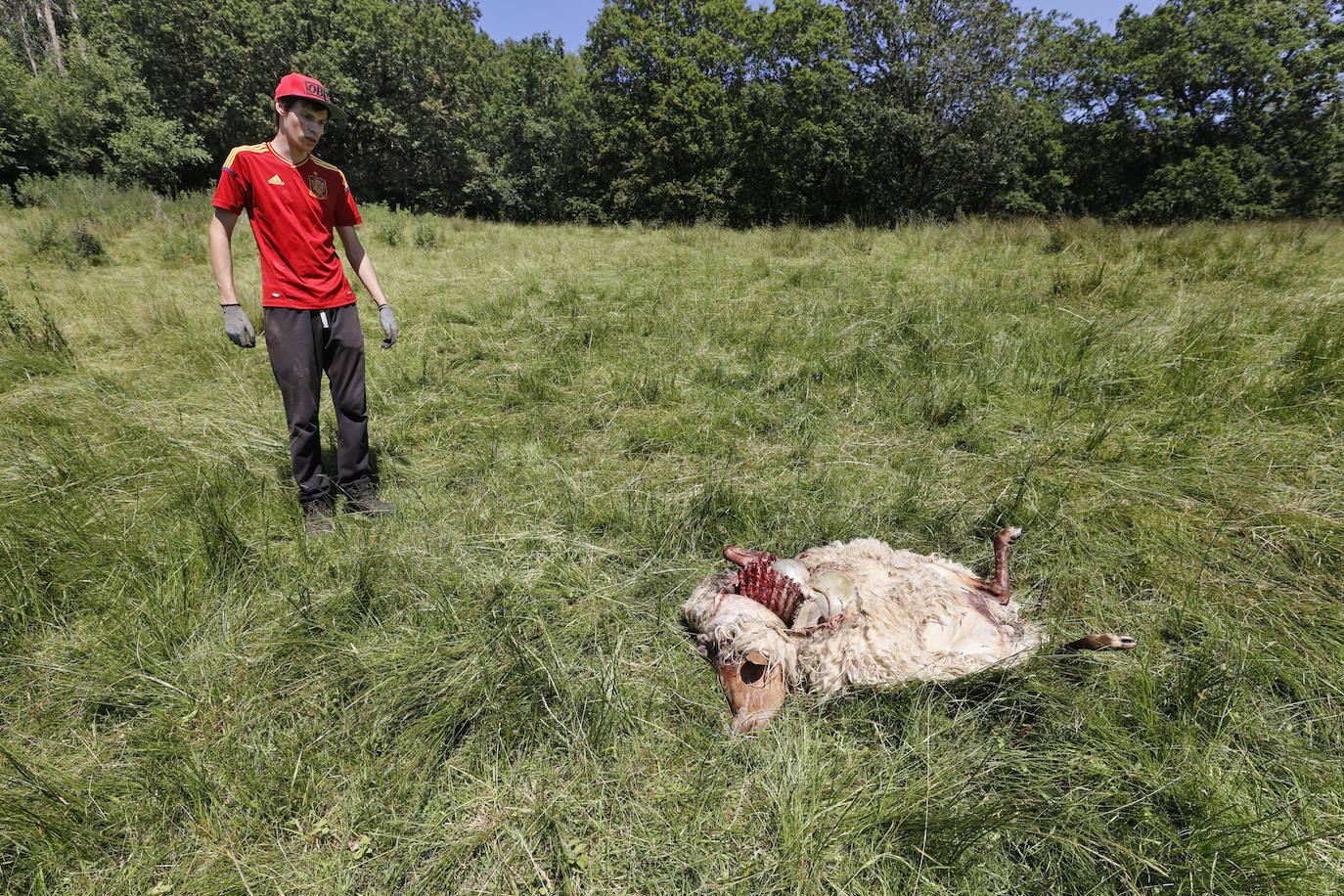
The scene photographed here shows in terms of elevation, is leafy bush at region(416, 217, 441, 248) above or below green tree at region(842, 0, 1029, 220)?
below

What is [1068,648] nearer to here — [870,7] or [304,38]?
[870,7]

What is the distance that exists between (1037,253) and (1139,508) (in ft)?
19.4

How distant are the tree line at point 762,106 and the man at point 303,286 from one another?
50.7 ft

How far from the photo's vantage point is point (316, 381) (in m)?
2.74

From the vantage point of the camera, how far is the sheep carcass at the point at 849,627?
179 cm

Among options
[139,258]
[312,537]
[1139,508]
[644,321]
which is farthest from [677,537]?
[139,258]

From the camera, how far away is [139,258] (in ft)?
28.5

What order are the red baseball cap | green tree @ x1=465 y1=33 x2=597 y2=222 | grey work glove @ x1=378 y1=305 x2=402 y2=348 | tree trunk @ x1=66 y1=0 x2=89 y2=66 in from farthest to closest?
green tree @ x1=465 y1=33 x2=597 y2=222 < tree trunk @ x1=66 y1=0 x2=89 y2=66 < grey work glove @ x1=378 y1=305 x2=402 y2=348 < the red baseball cap

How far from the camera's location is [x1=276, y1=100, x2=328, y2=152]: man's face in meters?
2.51

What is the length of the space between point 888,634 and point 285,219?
128 inches

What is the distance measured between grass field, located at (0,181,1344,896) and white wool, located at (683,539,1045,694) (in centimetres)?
10

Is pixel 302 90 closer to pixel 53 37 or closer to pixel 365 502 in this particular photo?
pixel 365 502

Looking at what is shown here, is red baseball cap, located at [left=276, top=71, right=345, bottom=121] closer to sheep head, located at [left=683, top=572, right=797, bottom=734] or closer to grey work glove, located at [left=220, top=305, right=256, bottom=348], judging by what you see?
grey work glove, located at [left=220, top=305, right=256, bottom=348]

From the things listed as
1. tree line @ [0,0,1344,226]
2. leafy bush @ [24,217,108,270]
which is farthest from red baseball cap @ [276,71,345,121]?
tree line @ [0,0,1344,226]
